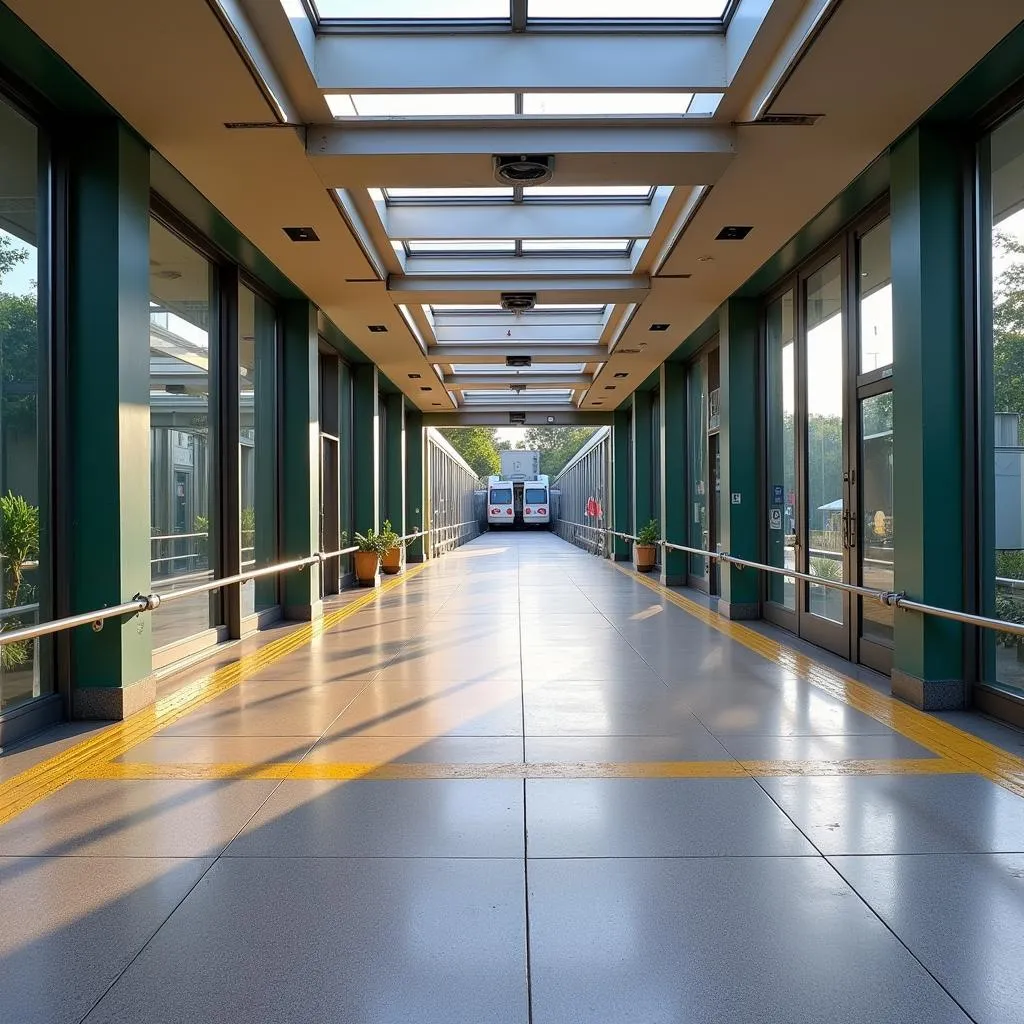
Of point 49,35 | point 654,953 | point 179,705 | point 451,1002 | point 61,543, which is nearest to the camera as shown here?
point 451,1002

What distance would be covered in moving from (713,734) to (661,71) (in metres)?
3.47

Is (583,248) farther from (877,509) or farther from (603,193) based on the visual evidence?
(877,509)

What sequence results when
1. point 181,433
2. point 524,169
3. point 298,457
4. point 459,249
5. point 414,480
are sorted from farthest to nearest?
point 414,480 → point 298,457 → point 459,249 → point 181,433 → point 524,169

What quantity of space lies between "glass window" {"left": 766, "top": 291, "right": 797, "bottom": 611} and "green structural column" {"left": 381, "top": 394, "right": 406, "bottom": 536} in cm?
853

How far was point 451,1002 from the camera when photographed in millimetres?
1967

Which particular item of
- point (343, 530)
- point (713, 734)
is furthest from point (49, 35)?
point (343, 530)

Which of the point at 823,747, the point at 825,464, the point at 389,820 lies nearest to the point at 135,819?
the point at 389,820

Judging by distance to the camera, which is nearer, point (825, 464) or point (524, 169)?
point (524, 169)

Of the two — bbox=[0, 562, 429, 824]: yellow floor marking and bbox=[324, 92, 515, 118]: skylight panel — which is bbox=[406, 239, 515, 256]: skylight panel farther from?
Result: bbox=[0, 562, 429, 824]: yellow floor marking

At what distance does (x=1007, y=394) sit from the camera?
4551 millimetres

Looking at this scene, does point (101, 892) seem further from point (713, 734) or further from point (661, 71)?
point (661, 71)

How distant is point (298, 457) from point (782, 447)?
478 cm

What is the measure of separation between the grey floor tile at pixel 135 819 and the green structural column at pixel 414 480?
1424 centimetres

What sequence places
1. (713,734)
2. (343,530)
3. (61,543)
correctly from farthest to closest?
(343,530)
(61,543)
(713,734)
